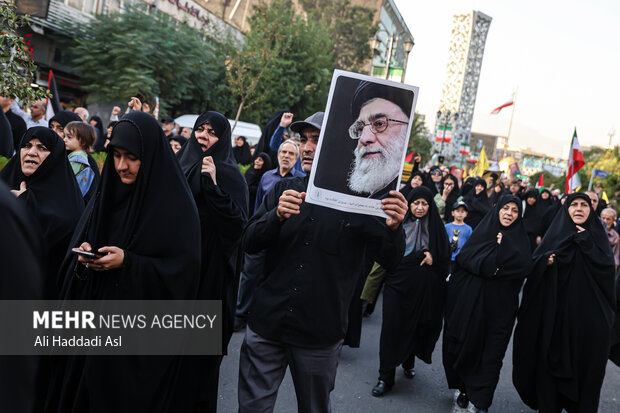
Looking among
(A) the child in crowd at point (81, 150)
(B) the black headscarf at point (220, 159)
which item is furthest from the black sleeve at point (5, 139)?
(B) the black headscarf at point (220, 159)

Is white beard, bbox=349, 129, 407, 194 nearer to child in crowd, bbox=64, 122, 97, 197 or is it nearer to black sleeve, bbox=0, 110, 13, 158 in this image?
child in crowd, bbox=64, 122, 97, 197

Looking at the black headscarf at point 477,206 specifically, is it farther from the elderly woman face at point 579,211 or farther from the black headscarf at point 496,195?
the elderly woman face at point 579,211

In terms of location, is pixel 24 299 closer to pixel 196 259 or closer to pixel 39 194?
pixel 196 259

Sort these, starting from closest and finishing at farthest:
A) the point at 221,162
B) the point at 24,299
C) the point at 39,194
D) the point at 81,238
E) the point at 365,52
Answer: the point at 24,299
the point at 81,238
the point at 39,194
the point at 221,162
the point at 365,52

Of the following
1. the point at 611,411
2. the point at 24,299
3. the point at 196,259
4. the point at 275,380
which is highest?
the point at 24,299

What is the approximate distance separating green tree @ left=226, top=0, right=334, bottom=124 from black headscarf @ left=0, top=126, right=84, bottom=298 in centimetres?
1633

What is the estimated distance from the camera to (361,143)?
7.86ft

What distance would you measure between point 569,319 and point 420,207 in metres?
1.57

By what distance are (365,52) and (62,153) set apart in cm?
3151

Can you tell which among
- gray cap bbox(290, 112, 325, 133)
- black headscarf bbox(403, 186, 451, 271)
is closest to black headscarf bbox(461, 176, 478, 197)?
black headscarf bbox(403, 186, 451, 271)

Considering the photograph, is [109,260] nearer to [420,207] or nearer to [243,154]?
[420,207]

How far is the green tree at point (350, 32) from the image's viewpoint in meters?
32.8

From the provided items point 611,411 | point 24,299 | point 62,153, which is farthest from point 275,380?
point 611,411

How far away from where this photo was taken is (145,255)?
2426 mm
